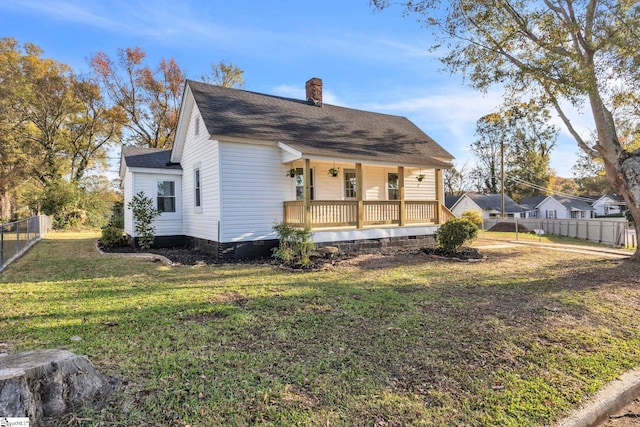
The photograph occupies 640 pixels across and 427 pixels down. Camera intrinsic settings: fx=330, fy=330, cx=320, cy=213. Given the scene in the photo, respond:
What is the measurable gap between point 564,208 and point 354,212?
2015 inches

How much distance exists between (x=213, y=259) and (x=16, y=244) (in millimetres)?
5927

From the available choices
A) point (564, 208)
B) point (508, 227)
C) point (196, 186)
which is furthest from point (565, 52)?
point (564, 208)

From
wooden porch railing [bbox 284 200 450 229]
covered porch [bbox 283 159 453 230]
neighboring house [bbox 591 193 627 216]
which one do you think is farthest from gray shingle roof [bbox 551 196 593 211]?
wooden porch railing [bbox 284 200 450 229]

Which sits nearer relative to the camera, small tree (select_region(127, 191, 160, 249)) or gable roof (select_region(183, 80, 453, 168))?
gable roof (select_region(183, 80, 453, 168))

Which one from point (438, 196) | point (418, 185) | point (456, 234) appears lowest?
point (456, 234)

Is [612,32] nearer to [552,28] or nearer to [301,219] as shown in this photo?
[552,28]

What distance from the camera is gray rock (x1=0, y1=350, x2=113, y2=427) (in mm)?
2225

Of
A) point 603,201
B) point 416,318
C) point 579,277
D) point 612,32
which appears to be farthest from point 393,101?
point 603,201

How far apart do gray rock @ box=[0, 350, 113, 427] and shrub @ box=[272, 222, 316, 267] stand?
6.27 meters

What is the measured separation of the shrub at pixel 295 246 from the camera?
912cm

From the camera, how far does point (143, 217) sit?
12.1m

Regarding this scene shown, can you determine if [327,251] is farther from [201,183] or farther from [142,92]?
[142,92]

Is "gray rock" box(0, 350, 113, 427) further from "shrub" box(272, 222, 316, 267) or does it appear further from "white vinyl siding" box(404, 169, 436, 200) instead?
"white vinyl siding" box(404, 169, 436, 200)

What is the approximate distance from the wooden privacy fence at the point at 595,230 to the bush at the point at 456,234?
7.23m
